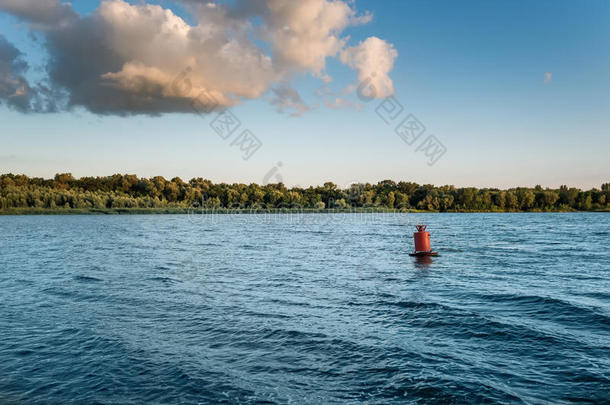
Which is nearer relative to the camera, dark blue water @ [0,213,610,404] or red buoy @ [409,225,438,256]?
dark blue water @ [0,213,610,404]

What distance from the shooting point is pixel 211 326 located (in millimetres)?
14164

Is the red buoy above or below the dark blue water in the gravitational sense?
above

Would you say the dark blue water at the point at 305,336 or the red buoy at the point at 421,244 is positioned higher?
the red buoy at the point at 421,244

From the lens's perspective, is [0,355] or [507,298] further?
[507,298]

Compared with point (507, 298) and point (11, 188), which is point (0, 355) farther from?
point (11, 188)

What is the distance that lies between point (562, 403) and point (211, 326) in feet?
34.3

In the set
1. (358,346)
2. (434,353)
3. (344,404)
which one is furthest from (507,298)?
(344,404)

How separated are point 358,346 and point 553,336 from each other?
6742mm

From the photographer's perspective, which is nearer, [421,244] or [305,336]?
[305,336]

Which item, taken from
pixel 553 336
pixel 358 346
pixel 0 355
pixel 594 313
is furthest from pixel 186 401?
pixel 594 313

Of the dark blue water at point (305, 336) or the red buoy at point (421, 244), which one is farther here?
the red buoy at point (421, 244)

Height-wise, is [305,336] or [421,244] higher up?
[421,244]

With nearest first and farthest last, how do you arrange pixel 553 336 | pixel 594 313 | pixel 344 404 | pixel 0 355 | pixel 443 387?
pixel 344 404 → pixel 443 387 → pixel 0 355 → pixel 553 336 → pixel 594 313

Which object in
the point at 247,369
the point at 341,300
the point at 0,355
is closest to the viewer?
the point at 247,369
